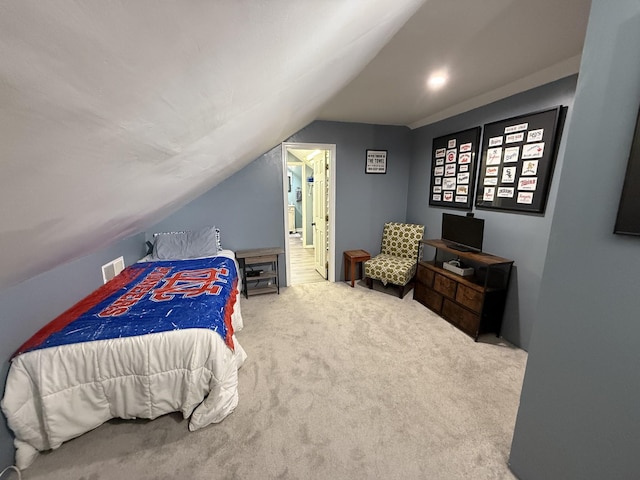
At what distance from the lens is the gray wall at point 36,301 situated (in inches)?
52.9

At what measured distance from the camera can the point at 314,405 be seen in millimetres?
1795

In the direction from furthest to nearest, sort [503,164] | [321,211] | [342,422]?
[321,211], [503,164], [342,422]

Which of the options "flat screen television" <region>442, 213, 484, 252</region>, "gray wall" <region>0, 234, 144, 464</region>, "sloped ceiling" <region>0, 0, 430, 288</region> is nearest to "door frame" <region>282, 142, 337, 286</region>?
"flat screen television" <region>442, 213, 484, 252</region>

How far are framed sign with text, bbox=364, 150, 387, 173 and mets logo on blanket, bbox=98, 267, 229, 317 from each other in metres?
2.43

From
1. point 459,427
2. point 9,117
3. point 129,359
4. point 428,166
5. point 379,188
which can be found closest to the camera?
point 9,117

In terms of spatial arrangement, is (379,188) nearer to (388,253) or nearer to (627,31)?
(388,253)

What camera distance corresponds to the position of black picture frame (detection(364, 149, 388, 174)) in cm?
379

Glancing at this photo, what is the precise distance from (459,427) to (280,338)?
1.56 metres

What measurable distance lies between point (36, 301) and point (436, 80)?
321 cm

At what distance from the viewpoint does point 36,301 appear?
154 centimetres

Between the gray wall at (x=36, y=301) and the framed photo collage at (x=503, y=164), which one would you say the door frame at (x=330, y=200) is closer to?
the framed photo collage at (x=503, y=164)

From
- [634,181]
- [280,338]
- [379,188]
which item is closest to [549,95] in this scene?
[634,181]

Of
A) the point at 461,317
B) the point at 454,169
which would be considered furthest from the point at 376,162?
the point at 461,317

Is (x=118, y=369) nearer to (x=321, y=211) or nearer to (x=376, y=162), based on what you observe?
(x=321, y=211)
